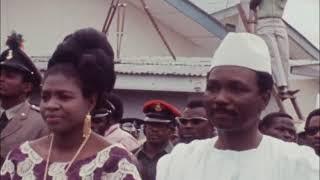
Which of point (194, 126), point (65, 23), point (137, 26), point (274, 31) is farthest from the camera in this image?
point (137, 26)

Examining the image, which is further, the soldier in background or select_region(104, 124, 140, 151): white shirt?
the soldier in background

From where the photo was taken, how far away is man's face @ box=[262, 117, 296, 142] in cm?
731

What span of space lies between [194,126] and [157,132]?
0.31m

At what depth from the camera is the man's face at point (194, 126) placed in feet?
23.3

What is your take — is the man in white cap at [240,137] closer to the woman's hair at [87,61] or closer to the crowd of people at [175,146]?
the crowd of people at [175,146]

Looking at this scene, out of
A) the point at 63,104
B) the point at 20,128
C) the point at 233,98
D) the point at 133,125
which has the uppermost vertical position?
the point at 233,98

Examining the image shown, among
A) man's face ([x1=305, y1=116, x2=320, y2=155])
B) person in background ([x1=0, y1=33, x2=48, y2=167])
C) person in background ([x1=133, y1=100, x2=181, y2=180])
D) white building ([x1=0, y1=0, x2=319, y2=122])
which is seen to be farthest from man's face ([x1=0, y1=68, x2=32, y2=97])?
white building ([x1=0, y1=0, x2=319, y2=122])

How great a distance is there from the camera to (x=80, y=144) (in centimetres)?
421

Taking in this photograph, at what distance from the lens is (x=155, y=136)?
7.14 meters

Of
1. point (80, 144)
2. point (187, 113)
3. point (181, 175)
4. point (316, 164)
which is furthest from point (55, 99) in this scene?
point (187, 113)

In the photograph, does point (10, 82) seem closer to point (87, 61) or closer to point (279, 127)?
point (87, 61)

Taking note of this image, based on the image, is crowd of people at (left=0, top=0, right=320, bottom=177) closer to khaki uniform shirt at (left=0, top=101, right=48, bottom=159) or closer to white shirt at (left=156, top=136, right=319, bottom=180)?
white shirt at (left=156, top=136, right=319, bottom=180)

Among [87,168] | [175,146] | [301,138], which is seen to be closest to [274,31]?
[301,138]

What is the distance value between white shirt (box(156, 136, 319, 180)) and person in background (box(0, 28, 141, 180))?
10.6 inches
